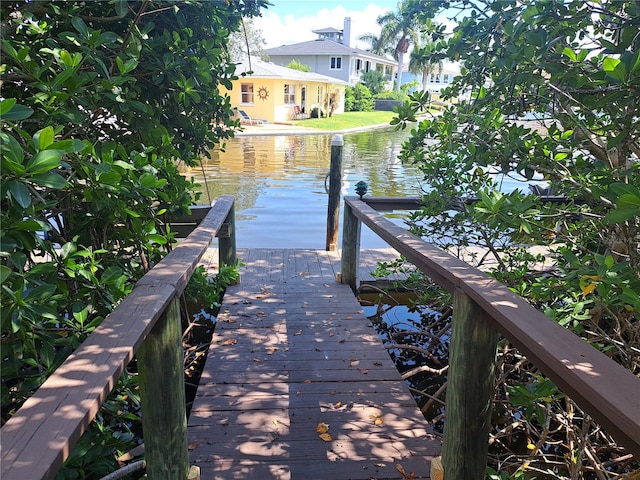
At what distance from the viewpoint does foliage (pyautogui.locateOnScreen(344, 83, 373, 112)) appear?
140 ft

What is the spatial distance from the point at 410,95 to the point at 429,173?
0.70 meters

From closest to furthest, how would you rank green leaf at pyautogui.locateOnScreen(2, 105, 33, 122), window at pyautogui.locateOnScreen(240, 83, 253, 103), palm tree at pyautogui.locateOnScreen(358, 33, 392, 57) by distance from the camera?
1. green leaf at pyautogui.locateOnScreen(2, 105, 33, 122)
2. window at pyautogui.locateOnScreen(240, 83, 253, 103)
3. palm tree at pyautogui.locateOnScreen(358, 33, 392, 57)

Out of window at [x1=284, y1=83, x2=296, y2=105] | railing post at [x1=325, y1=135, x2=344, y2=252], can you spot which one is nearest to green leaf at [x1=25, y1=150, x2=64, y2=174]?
railing post at [x1=325, y1=135, x2=344, y2=252]

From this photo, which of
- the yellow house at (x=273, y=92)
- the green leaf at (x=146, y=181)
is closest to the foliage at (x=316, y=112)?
the yellow house at (x=273, y=92)

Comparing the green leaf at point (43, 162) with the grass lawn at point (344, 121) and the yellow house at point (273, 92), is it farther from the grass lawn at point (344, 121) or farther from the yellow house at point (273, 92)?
the yellow house at point (273, 92)

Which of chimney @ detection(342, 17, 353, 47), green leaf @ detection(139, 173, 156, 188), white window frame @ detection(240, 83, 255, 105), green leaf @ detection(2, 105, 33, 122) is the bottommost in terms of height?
green leaf @ detection(139, 173, 156, 188)

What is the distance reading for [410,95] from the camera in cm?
357

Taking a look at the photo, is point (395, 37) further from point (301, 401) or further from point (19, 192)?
point (19, 192)

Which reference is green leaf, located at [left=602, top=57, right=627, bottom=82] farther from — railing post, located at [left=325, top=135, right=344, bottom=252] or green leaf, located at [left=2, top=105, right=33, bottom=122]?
railing post, located at [left=325, top=135, right=344, bottom=252]

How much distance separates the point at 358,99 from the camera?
143 ft

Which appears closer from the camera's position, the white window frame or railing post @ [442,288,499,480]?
railing post @ [442,288,499,480]

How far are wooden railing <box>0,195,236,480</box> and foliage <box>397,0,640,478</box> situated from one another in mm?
1377

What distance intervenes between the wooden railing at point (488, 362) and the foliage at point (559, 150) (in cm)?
22

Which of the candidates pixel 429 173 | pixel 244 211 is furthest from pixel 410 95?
pixel 244 211
